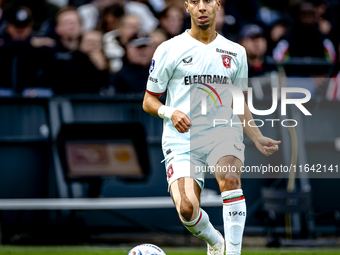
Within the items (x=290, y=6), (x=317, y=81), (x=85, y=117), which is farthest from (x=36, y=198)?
(x=290, y=6)

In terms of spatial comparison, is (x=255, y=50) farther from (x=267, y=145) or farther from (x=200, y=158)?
(x=200, y=158)

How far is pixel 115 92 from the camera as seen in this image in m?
7.68

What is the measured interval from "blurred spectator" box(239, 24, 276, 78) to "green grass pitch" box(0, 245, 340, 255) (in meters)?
2.54

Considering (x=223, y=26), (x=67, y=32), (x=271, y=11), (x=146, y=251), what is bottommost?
(x=146, y=251)

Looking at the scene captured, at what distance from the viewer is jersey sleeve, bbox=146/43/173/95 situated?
503 cm

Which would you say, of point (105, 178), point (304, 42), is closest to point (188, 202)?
point (105, 178)

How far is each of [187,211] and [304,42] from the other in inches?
199

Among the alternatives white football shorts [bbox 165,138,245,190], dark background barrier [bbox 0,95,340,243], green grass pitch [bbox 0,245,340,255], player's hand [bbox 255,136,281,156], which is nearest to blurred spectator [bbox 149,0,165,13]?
dark background barrier [bbox 0,95,340,243]

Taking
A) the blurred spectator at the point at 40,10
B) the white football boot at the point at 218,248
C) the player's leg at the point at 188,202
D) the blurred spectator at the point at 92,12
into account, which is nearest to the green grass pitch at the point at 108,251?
the white football boot at the point at 218,248

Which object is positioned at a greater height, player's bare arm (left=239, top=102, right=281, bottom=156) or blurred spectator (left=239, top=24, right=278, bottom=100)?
blurred spectator (left=239, top=24, right=278, bottom=100)

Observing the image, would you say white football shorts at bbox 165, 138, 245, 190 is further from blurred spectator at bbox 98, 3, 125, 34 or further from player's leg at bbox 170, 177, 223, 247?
blurred spectator at bbox 98, 3, 125, 34

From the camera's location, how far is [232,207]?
467 centimetres

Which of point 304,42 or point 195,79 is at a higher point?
point 304,42

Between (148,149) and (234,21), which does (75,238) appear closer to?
(148,149)
